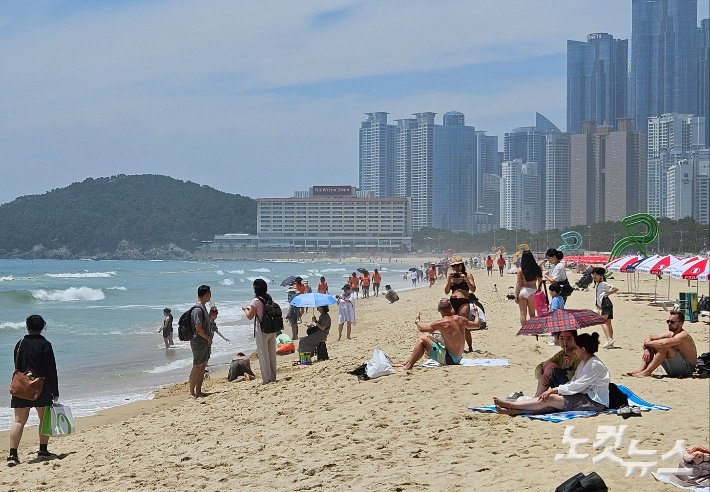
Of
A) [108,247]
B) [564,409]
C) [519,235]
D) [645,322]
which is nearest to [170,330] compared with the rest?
[645,322]

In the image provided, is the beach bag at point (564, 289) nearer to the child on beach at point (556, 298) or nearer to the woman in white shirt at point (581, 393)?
the child on beach at point (556, 298)

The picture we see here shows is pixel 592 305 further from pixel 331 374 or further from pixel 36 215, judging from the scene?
pixel 36 215

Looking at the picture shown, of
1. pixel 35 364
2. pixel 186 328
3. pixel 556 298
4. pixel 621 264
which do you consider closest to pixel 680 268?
pixel 621 264

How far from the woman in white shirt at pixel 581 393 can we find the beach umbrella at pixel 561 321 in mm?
334

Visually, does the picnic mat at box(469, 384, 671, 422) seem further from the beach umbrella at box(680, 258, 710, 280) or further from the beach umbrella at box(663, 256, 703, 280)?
the beach umbrella at box(663, 256, 703, 280)

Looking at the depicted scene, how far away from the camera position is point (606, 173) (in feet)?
556

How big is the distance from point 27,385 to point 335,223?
172 m

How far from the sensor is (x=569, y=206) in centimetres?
18500

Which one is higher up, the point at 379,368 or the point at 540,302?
the point at 540,302

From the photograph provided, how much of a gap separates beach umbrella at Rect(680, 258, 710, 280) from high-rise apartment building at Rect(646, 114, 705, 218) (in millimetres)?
154925

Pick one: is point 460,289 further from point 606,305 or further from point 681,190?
point 681,190

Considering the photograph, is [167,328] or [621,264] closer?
[167,328]

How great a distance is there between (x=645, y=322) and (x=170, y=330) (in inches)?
403

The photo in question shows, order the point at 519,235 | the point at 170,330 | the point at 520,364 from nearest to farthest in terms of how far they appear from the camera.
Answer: the point at 520,364 → the point at 170,330 → the point at 519,235
